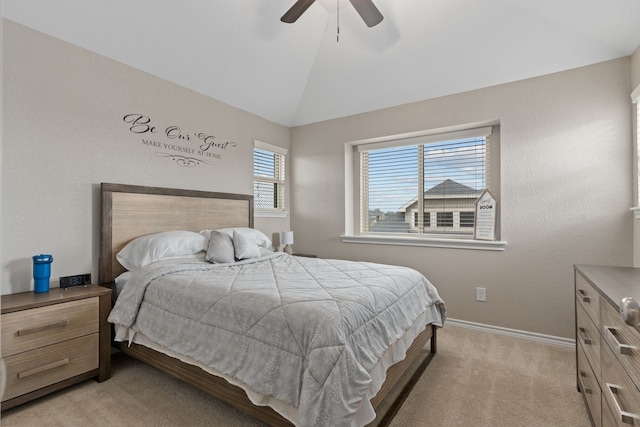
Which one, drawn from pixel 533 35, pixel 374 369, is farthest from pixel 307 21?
pixel 374 369

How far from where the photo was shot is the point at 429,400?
2123mm

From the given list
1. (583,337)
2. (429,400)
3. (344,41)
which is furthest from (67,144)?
(583,337)

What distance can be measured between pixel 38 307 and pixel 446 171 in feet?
12.4

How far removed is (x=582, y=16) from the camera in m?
2.48

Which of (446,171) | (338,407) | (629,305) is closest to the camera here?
(629,305)

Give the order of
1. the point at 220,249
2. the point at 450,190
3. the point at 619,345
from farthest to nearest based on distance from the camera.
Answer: the point at 450,190
the point at 220,249
the point at 619,345

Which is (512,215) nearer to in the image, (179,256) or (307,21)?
(307,21)

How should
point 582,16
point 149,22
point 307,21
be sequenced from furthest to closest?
point 307,21, point 149,22, point 582,16

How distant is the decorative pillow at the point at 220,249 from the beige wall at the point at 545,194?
1970 millimetres

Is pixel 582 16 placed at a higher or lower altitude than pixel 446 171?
higher

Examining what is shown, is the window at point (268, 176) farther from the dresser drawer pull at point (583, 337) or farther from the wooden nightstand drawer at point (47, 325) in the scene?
the dresser drawer pull at point (583, 337)

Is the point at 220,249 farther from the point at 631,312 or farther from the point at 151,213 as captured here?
the point at 631,312

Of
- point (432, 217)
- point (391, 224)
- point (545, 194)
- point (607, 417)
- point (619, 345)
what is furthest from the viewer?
point (391, 224)

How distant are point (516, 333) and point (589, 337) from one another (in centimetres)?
145
